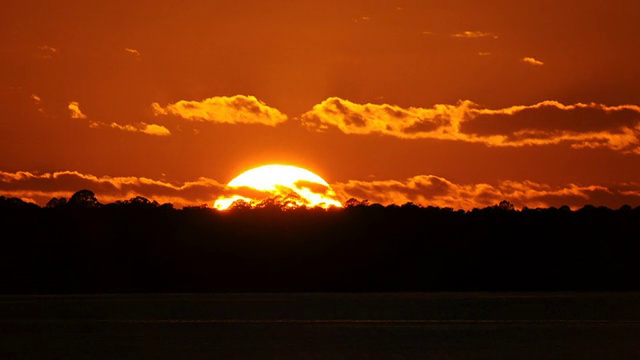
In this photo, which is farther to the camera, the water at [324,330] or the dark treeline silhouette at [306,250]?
the dark treeline silhouette at [306,250]

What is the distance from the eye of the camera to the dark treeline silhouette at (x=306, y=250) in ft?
217

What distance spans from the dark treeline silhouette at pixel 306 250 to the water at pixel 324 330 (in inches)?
863

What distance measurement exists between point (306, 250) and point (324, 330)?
40.3m

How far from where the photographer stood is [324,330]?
2930cm

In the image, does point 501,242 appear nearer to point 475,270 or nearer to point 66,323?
point 475,270

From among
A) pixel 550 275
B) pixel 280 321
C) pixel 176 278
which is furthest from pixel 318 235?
pixel 280 321

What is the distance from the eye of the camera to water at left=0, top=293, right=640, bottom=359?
23.4 m

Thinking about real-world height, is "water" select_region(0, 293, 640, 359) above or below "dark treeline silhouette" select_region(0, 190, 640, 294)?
below

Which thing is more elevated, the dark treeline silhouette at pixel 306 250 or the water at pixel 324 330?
the dark treeline silhouette at pixel 306 250

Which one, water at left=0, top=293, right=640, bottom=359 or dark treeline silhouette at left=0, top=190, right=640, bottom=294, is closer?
water at left=0, top=293, right=640, bottom=359

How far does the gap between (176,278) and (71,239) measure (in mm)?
7231

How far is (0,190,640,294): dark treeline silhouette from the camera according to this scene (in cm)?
6619

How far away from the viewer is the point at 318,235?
70500 millimetres

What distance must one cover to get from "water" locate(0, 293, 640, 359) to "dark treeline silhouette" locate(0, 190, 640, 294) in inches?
863
